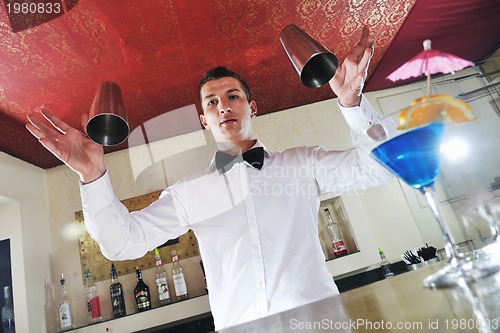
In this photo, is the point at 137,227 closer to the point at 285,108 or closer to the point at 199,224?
the point at 199,224

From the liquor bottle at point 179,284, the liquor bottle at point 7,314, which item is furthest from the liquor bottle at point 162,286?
the liquor bottle at point 7,314

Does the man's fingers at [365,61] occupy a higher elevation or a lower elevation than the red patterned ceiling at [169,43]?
lower

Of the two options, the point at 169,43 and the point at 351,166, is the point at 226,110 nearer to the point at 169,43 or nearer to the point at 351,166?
the point at 351,166

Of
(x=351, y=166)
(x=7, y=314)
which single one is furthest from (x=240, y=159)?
(x=7, y=314)

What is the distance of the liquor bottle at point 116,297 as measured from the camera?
→ 9.21 ft

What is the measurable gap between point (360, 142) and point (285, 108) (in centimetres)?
287

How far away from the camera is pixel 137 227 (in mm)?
1248

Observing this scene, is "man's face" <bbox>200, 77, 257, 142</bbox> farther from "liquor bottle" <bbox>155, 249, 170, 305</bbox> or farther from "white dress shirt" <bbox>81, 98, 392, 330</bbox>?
"liquor bottle" <bbox>155, 249, 170, 305</bbox>

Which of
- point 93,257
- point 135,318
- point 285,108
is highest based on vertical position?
point 285,108

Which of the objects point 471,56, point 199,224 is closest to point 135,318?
point 199,224

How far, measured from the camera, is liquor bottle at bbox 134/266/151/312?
2.80 meters

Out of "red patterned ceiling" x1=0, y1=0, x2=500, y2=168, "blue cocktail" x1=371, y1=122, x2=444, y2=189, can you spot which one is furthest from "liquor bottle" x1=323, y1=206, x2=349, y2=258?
Result: "blue cocktail" x1=371, y1=122, x2=444, y2=189

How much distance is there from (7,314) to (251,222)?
255 centimetres
